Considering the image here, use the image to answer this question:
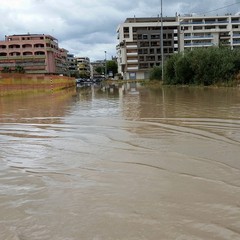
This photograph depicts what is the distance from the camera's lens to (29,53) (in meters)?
132

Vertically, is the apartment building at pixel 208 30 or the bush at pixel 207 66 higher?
the apartment building at pixel 208 30

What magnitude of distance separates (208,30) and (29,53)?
63857mm

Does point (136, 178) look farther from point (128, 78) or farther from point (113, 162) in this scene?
point (128, 78)

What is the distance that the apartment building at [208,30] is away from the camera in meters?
125

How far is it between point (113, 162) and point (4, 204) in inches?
93.5

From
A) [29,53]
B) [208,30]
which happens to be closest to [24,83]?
[29,53]

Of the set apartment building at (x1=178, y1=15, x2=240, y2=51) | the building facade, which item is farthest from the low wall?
apartment building at (x1=178, y1=15, x2=240, y2=51)

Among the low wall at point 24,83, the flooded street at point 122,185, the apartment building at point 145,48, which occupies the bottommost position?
the flooded street at point 122,185

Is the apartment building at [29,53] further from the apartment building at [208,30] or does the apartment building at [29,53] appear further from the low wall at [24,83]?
the low wall at [24,83]

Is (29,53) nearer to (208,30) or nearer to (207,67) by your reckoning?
(208,30)

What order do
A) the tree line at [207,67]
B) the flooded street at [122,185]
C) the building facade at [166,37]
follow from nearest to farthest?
the flooded street at [122,185] → the tree line at [207,67] → the building facade at [166,37]

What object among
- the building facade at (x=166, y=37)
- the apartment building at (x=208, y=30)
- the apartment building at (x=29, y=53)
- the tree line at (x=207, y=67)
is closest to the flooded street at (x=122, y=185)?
the tree line at (x=207, y=67)

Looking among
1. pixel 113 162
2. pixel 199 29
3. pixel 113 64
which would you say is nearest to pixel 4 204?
pixel 113 162

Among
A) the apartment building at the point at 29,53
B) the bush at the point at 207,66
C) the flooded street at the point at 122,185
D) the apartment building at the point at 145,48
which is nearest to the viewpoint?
the flooded street at the point at 122,185
